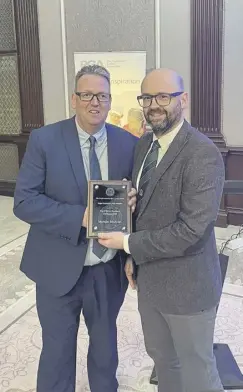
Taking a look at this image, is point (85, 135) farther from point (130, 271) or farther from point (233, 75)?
point (233, 75)

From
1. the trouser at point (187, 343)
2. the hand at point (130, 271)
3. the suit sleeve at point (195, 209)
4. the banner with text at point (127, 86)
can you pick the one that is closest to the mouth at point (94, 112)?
the suit sleeve at point (195, 209)

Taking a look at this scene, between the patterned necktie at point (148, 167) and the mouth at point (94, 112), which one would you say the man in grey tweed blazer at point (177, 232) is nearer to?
the patterned necktie at point (148, 167)

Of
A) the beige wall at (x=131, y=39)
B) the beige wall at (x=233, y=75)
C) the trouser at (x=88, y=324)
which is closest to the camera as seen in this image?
the trouser at (x=88, y=324)

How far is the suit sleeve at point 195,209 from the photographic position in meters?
1.46

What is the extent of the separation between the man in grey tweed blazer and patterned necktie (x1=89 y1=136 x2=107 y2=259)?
0.16 m

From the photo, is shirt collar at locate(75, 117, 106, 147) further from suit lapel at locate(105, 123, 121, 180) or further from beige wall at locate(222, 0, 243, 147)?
beige wall at locate(222, 0, 243, 147)

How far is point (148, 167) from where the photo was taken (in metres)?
1.64

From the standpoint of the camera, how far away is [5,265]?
385 centimetres

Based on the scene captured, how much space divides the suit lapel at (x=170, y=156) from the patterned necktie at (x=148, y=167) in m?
0.05

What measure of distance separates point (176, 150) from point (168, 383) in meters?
0.95

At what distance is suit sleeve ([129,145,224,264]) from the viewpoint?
146 cm

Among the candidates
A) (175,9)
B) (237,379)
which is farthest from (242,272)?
(175,9)

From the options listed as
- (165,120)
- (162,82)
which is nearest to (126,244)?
(165,120)

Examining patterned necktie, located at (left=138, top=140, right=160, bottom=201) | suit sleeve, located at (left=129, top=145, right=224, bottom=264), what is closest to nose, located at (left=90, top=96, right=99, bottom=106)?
patterned necktie, located at (left=138, top=140, right=160, bottom=201)
